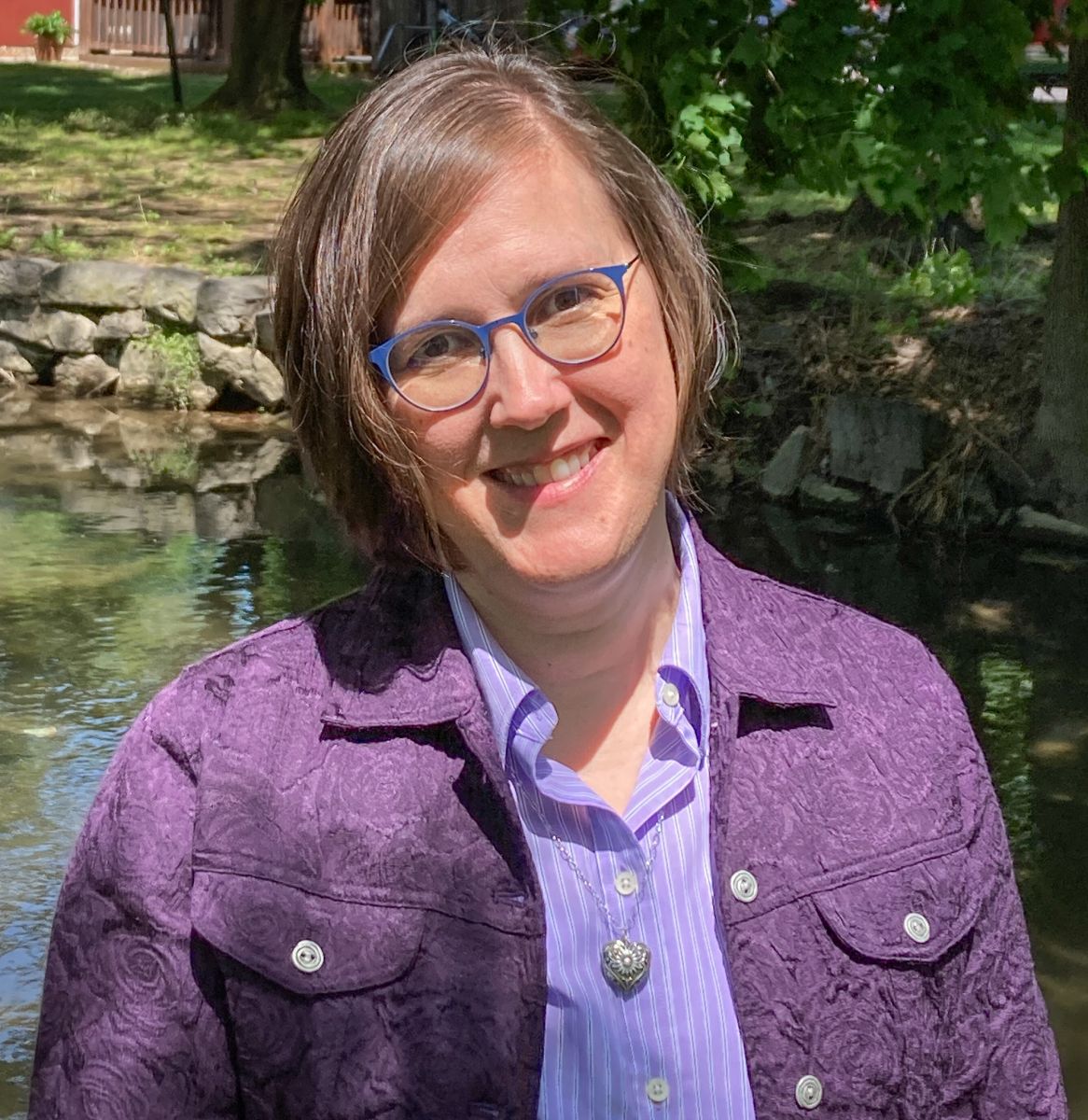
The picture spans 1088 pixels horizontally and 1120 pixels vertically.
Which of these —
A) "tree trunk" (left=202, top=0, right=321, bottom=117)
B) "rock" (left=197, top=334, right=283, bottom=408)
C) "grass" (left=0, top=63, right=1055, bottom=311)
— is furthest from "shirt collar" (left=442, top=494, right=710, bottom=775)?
"tree trunk" (left=202, top=0, right=321, bottom=117)

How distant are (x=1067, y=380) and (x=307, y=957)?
6.01 meters

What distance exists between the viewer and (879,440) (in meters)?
7.47

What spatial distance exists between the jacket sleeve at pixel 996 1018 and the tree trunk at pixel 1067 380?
550cm

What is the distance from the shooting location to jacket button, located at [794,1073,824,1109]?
1.79 m

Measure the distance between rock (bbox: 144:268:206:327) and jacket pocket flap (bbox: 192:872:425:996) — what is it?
836cm

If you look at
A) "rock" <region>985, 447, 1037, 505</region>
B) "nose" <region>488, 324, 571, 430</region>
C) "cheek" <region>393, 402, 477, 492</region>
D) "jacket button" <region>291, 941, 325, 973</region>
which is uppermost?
"nose" <region>488, 324, 571, 430</region>

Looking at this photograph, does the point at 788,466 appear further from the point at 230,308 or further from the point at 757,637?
the point at 757,637

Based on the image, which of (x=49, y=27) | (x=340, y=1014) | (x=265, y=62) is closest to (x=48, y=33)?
(x=49, y=27)

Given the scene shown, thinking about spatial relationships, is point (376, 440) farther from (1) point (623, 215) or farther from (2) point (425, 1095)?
(2) point (425, 1095)

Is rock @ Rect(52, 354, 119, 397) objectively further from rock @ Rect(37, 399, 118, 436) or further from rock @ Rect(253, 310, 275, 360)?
rock @ Rect(253, 310, 275, 360)

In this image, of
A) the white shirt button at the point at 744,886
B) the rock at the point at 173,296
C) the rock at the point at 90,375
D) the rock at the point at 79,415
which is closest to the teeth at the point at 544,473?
the white shirt button at the point at 744,886

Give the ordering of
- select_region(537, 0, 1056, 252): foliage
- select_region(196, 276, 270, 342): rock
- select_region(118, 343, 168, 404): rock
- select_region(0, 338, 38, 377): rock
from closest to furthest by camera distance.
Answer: select_region(537, 0, 1056, 252): foliage
select_region(196, 276, 270, 342): rock
select_region(118, 343, 168, 404): rock
select_region(0, 338, 38, 377): rock

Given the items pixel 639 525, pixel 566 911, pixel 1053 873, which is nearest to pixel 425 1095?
pixel 566 911

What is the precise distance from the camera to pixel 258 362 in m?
9.54
